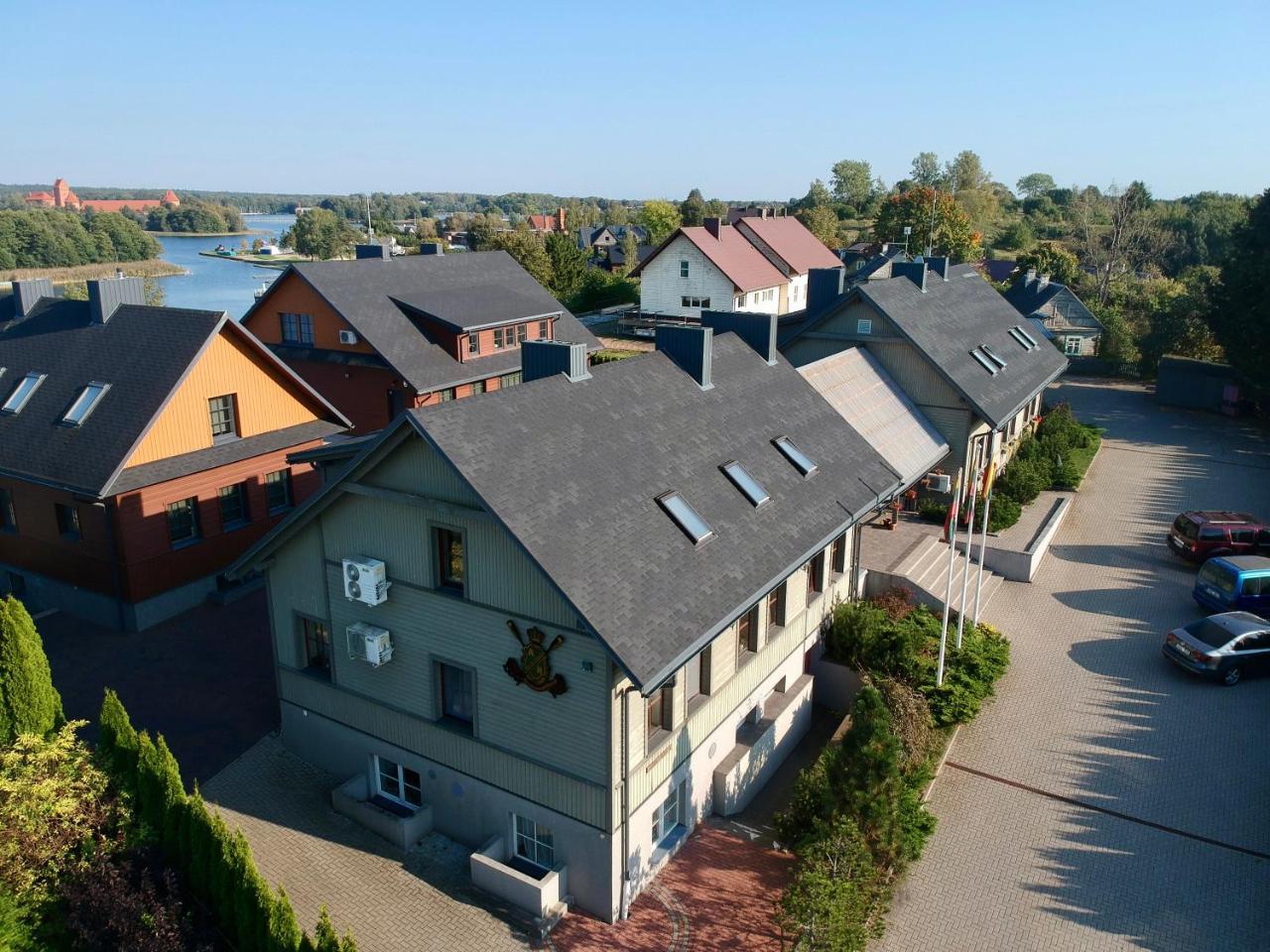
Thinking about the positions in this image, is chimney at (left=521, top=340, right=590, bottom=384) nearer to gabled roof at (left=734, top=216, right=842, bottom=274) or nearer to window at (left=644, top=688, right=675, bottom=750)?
window at (left=644, top=688, right=675, bottom=750)

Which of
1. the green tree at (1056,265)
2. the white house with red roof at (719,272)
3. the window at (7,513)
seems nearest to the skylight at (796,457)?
the window at (7,513)

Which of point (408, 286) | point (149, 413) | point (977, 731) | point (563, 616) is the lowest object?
point (977, 731)

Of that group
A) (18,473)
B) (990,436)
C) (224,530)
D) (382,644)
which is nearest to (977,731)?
(382,644)

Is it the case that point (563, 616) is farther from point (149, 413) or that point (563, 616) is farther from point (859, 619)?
point (149, 413)

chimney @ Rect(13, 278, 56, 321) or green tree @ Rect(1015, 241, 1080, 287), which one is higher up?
green tree @ Rect(1015, 241, 1080, 287)

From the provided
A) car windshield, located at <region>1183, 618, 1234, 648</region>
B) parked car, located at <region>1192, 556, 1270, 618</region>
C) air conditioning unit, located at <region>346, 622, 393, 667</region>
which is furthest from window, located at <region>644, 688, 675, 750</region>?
parked car, located at <region>1192, 556, 1270, 618</region>
